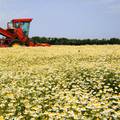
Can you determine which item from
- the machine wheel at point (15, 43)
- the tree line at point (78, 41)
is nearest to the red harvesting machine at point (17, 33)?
the machine wheel at point (15, 43)

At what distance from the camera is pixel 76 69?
1220 centimetres

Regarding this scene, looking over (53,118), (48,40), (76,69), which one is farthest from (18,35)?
(53,118)

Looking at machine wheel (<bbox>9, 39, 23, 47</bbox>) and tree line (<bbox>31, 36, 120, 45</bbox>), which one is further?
tree line (<bbox>31, 36, 120, 45</bbox>)

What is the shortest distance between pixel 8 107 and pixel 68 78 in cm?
391

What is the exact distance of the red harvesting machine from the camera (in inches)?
1635

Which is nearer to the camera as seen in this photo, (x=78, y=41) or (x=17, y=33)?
(x=17, y=33)

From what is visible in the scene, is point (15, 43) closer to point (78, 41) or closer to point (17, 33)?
point (17, 33)

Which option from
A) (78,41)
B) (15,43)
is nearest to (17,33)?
(15,43)

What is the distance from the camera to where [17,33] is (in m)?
41.6

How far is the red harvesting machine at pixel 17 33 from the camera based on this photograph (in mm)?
41531

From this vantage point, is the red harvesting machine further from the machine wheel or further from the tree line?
the tree line

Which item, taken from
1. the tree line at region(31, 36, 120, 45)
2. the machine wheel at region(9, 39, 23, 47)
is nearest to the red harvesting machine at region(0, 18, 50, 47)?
the machine wheel at region(9, 39, 23, 47)

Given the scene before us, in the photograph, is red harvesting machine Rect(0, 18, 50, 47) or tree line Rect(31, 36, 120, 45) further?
tree line Rect(31, 36, 120, 45)

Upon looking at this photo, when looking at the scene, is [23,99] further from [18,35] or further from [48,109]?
[18,35]
